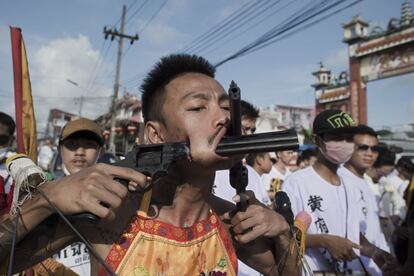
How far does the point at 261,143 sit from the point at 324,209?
2153 millimetres

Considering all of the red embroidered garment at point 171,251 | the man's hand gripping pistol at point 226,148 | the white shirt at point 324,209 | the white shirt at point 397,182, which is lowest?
the white shirt at point 397,182

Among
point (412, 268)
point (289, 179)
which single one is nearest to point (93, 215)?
point (289, 179)

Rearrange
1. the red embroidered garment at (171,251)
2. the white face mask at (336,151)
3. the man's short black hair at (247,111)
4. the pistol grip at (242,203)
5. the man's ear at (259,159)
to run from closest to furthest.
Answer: the red embroidered garment at (171,251) < the pistol grip at (242,203) < the white face mask at (336,151) < the man's short black hair at (247,111) < the man's ear at (259,159)

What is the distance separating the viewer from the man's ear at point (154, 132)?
166 cm

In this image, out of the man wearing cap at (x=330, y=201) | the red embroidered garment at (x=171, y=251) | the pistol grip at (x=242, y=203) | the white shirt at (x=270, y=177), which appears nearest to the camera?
the red embroidered garment at (x=171, y=251)

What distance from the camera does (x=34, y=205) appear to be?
49.5 inches

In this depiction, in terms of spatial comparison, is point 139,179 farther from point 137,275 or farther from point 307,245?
point 307,245

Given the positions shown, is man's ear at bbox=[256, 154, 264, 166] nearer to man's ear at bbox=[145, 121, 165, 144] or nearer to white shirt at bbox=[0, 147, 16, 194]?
white shirt at bbox=[0, 147, 16, 194]

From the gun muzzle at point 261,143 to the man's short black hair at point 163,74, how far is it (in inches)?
18.4

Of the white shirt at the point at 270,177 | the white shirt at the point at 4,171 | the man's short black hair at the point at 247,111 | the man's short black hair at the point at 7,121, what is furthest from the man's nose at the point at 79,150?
the white shirt at the point at 270,177

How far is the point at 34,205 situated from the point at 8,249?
0.60 feet

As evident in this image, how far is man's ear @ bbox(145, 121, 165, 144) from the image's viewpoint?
65.4 inches

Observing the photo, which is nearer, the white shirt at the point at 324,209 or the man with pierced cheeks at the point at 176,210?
the man with pierced cheeks at the point at 176,210

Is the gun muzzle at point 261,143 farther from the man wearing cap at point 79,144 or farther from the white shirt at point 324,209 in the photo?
the man wearing cap at point 79,144
